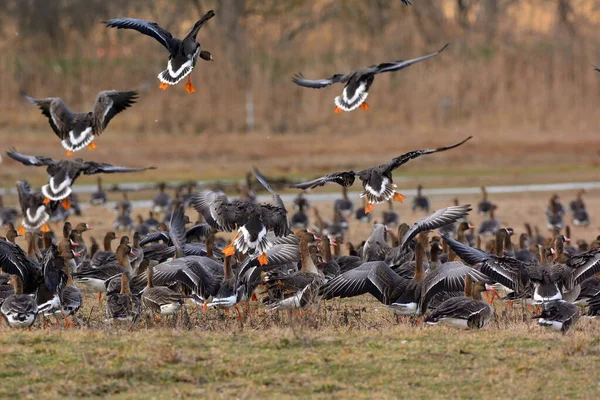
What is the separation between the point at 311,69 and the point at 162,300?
116ft

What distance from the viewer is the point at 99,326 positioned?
39.1 ft

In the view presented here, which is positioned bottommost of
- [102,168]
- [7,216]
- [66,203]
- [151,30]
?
[7,216]

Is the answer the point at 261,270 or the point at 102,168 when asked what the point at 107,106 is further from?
the point at 261,270

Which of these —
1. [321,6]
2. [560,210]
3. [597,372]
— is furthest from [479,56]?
[597,372]

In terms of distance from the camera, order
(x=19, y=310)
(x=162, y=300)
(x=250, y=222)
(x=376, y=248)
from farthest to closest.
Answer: (x=376, y=248)
(x=250, y=222)
(x=162, y=300)
(x=19, y=310)

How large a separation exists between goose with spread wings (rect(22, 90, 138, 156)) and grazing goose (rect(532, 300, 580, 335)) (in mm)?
5824

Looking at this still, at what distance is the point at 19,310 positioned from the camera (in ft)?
37.5

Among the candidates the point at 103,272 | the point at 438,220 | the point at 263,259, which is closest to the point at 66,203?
the point at 103,272

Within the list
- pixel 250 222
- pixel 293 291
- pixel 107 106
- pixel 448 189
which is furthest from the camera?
pixel 448 189

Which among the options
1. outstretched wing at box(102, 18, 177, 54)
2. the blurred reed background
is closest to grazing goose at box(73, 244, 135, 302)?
outstretched wing at box(102, 18, 177, 54)

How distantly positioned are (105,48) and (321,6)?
13.0m

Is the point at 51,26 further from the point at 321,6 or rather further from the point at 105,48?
the point at 321,6

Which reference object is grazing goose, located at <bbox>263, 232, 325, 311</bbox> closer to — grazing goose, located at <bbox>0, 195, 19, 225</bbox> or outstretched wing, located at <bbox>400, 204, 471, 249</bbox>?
→ outstretched wing, located at <bbox>400, 204, 471, 249</bbox>

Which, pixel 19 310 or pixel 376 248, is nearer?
pixel 19 310
